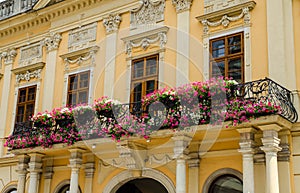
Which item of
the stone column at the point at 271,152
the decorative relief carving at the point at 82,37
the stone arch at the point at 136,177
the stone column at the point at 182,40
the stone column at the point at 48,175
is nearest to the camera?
the stone column at the point at 271,152

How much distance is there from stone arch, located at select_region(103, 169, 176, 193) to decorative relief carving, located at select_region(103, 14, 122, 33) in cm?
462

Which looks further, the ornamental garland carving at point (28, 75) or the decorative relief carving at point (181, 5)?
the ornamental garland carving at point (28, 75)

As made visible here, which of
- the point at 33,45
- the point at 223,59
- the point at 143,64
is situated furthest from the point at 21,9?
the point at 223,59

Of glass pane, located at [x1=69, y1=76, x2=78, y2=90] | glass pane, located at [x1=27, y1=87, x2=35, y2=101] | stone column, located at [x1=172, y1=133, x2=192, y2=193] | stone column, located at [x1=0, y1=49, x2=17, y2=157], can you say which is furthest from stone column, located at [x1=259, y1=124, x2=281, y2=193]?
stone column, located at [x1=0, y1=49, x2=17, y2=157]

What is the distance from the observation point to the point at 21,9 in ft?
60.9

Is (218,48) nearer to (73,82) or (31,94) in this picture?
(73,82)

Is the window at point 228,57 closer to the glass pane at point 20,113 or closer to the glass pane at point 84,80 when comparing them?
the glass pane at point 84,80

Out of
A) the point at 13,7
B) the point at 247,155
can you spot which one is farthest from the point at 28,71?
the point at 247,155

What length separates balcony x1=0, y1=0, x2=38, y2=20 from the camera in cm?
1836

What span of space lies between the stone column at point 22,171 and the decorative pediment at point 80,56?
3.27 m

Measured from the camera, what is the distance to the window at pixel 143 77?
14.0 m

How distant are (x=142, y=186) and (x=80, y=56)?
4711 mm

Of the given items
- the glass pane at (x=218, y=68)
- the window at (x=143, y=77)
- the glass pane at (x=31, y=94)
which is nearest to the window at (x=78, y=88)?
the window at (x=143, y=77)

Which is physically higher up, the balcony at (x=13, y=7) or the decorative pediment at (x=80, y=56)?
the balcony at (x=13, y=7)
